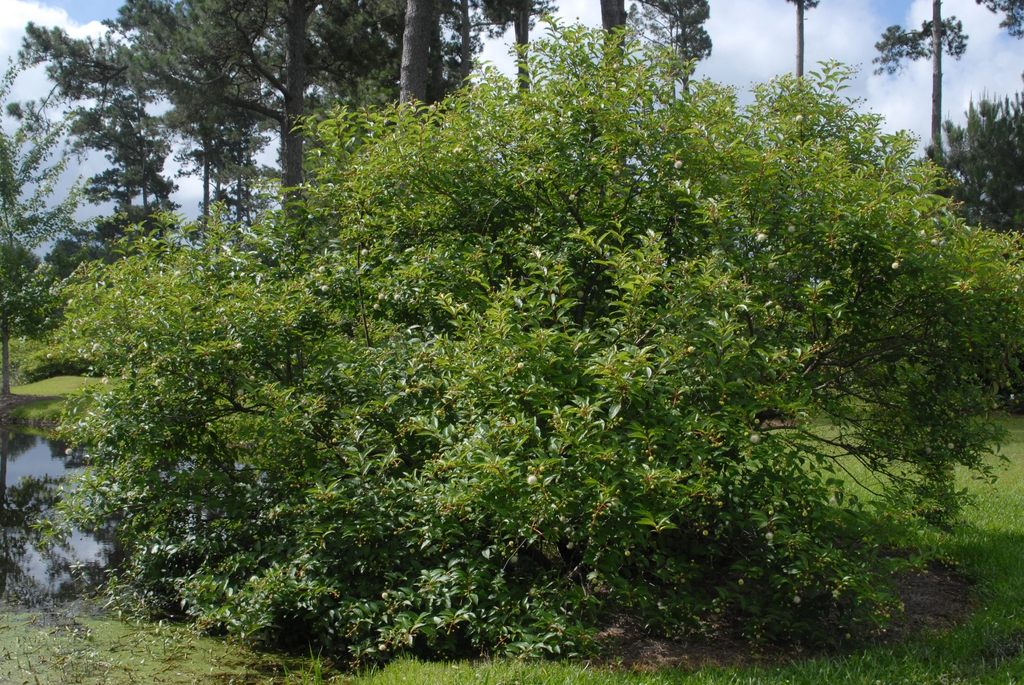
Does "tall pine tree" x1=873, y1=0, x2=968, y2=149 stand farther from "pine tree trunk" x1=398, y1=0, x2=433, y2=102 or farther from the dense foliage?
"pine tree trunk" x1=398, y1=0, x2=433, y2=102

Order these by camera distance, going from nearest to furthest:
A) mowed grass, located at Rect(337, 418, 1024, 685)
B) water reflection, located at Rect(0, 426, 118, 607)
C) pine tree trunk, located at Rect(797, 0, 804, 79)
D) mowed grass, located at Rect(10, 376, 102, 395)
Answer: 1. mowed grass, located at Rect(337, 418, 1024, 685)
2. water reflection, located at Rect(0, 426, 118, 607)
3. mowed grass, located at Rect(10, 376, 102, 395)
4. pine tree trunk, located at Rect(797, 0, 804, 79)

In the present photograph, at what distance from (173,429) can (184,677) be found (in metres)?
1.63

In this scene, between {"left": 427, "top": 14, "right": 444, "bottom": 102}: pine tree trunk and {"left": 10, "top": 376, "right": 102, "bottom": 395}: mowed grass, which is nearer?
{"left": 427, "top": 14, "right": 444, "bottom": 102}: pine tree trunk

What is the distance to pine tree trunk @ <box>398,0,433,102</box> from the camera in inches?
389

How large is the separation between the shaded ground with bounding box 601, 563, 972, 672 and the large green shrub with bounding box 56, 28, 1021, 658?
17 centimetres

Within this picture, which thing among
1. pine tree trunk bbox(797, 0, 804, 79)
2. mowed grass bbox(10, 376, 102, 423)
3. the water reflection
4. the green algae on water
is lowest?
the green algae on water

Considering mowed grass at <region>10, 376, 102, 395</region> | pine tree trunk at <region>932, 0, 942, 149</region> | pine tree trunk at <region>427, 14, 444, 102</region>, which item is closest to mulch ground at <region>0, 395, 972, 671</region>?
pine tree trunk at <region>427, 14, 444, 102</region>

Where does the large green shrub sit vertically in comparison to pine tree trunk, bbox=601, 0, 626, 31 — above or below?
below

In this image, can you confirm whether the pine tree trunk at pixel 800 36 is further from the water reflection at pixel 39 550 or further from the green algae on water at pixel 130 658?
the green algae on water at pixel 130 658

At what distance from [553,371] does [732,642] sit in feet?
6.58

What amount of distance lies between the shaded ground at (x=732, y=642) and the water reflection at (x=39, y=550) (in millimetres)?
3965

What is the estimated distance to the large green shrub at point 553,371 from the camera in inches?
162

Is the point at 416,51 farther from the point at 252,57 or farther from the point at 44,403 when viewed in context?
the point at 44,403

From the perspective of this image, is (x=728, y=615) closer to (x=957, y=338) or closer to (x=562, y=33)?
(x=957, y=338)
